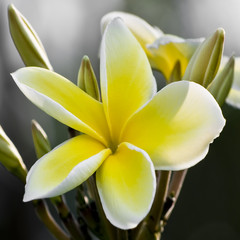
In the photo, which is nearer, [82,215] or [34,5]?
[82,215]

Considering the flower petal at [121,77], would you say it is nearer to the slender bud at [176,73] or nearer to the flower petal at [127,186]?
the flower petal at [127,186]

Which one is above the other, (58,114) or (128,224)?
(58,114)

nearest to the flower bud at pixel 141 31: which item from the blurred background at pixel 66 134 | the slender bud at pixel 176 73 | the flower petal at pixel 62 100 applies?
the slender bud at pixel 176 73

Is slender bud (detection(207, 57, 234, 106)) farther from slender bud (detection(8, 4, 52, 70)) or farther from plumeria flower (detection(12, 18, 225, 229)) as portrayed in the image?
slender bud (detection(8, 4, 52, 70))

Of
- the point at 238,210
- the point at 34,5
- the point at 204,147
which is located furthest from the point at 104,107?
the point at 34,5

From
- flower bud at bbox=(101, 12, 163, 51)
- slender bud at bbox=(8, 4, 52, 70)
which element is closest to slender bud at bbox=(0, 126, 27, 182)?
slender bud at bbox=(8, 4, 52, 70)

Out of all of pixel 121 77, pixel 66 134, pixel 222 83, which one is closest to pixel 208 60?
pixel 222 83

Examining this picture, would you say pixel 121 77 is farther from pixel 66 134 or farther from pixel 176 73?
pixel 66 134

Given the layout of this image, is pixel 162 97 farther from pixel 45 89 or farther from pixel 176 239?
pixel 176 239
